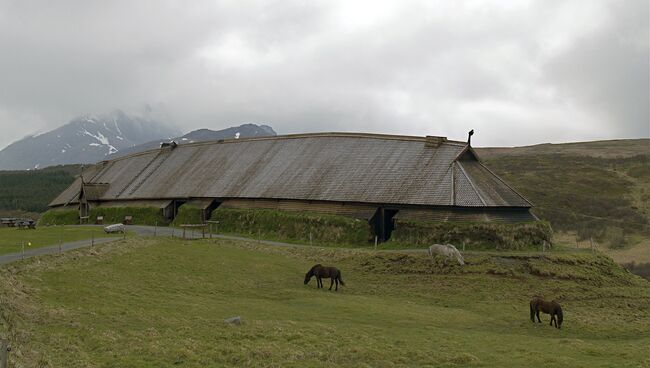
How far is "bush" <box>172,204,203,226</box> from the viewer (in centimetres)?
6438

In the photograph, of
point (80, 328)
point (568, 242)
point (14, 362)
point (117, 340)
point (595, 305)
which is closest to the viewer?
point (14, 362)

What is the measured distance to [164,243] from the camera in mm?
45312

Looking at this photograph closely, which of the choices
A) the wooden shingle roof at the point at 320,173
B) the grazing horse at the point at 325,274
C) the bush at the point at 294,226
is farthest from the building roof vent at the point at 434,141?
the grazing horse at the point at 325,274

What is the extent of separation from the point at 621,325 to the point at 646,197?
247ft

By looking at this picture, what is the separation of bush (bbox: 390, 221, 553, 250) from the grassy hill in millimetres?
104947

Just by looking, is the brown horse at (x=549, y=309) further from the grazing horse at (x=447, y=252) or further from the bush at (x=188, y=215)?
the bush at (x=188, y=215)

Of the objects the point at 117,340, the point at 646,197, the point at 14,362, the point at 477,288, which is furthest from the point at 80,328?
the point at 646,197

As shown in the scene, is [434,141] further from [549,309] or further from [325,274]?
[549,309]

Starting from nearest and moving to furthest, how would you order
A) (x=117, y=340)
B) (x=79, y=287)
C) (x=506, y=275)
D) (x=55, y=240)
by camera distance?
(x=117, y=340), (x=79, y=287), (x=506, y=275), (x=55, y=240)

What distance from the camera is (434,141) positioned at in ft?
192

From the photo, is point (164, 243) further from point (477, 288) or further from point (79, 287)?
point (477, 288)

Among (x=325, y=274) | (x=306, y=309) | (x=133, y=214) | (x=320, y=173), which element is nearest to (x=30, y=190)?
(x=133, y=214)

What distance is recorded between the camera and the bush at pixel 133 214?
6825cm

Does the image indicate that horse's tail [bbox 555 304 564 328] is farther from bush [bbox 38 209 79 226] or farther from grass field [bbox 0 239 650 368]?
bush [bbox 38 209 79 226]
